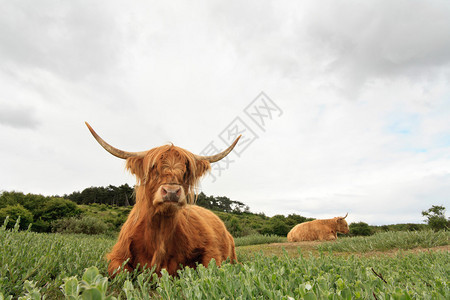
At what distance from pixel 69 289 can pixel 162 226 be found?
122 inches

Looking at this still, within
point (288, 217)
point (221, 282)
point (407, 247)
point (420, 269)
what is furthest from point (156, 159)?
point (288, 217)

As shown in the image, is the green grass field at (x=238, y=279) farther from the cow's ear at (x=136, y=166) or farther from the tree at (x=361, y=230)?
the tree at (x=361, y=230)

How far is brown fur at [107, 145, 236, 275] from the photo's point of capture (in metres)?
3.56

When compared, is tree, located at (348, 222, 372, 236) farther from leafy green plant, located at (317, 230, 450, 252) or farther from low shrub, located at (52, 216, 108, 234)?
→ low shrub, located at (52, 216, 108, 234)

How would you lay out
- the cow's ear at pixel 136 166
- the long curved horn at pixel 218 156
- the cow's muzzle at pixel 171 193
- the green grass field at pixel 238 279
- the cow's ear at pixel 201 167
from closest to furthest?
the green grass field at pixel 238 279, the cow's muzzle at pixel 171 193, the cow's ear at pixel 136 166, the cow's ear at pixel 201 167, the long curved horn at pixel 218 156

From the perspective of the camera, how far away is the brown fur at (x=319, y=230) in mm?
16328

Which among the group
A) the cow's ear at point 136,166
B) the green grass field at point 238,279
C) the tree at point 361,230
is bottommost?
the green grass field at point 238,279

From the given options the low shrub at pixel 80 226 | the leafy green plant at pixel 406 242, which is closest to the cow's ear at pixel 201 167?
the leafy green plant at pixel 406 242

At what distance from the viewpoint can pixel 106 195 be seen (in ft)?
161

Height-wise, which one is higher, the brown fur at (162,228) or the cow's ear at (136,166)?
the cow's ear at (136,166)

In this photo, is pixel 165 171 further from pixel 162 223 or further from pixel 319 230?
pixel 319 230

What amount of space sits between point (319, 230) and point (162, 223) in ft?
49.4

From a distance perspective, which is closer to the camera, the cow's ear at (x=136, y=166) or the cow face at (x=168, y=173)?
the cow face at (x=168, y=173)

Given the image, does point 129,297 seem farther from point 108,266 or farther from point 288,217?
point 288,217
